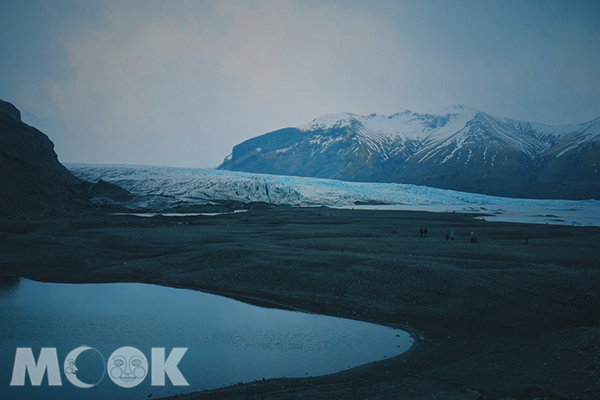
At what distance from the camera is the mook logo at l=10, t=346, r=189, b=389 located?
32.9 feet

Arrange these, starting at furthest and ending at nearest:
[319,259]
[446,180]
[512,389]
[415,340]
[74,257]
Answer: [446,180] → [74,257] → [319,259] → [415,340] → [512,389]

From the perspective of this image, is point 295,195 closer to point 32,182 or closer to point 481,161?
point 32,182

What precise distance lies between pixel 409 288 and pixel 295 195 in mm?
64946

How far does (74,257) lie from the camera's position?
2467cm

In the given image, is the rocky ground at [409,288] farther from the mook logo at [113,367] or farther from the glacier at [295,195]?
the glacier at [295,195]

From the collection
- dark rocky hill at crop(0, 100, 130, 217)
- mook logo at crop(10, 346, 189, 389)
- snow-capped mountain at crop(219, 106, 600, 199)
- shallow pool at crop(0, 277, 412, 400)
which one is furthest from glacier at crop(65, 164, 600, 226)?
mook logo at crop(10, 346, 189, 389)

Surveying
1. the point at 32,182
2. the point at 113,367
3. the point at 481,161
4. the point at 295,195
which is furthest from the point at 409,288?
the point at 481,161

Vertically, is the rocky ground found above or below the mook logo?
above

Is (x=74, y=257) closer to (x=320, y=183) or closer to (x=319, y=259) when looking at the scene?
(x=319, y=259)

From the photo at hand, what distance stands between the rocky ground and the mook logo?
200cm

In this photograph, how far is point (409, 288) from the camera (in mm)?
17594

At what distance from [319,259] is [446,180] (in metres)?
139

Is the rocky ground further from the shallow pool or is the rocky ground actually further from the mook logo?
the mook logo

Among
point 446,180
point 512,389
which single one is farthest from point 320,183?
point 512,389
